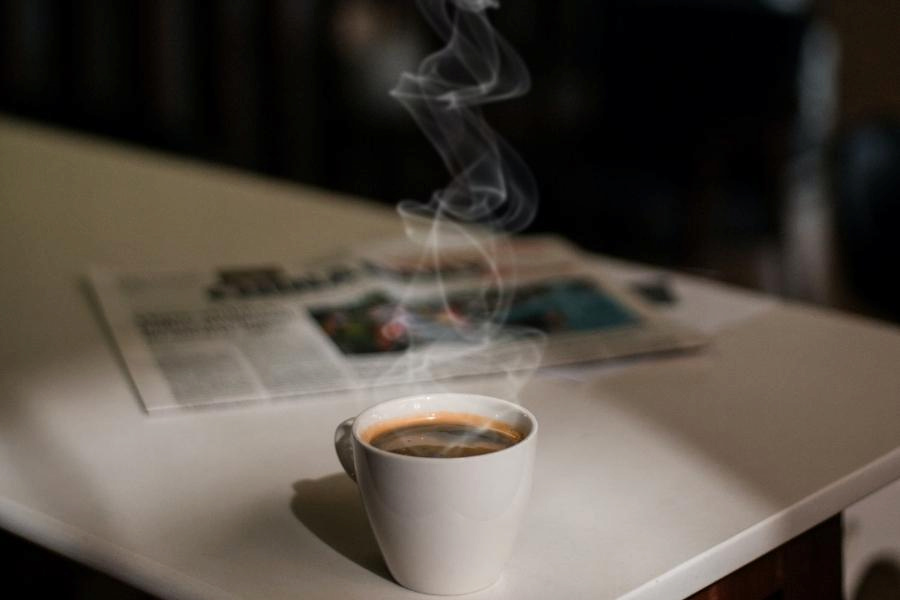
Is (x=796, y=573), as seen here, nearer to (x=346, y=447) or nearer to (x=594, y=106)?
(x=346, y=447)

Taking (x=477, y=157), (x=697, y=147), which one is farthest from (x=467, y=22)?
(x=697, y=147)

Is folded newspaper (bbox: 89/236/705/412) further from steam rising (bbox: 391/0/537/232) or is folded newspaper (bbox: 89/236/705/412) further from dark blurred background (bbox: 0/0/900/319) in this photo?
dark blurred background (bbox: 0/0/900/319)

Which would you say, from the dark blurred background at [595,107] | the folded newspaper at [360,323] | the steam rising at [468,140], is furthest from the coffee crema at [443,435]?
the dark blurred background at [595,107]

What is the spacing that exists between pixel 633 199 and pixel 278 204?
1.00 metres

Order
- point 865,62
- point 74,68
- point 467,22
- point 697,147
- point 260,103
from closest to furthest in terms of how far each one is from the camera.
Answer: point 467,22 < point 697,147 < point 74,68 < point 260,103 < point 865,62

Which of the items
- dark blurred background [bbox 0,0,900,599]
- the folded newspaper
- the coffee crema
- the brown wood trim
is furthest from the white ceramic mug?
dark blurred background [bbox 0,0,900,599]

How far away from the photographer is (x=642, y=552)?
0.57 m

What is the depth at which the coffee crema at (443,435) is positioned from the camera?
532 mm

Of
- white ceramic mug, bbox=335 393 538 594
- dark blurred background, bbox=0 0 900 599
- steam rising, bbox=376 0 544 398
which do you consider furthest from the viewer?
dark blurred background, bbox=0 0 900 599

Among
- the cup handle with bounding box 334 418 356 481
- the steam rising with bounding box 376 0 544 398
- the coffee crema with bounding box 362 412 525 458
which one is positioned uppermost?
the steam rising with bounding box 376 0 544 398

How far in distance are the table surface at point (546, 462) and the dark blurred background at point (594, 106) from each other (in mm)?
717

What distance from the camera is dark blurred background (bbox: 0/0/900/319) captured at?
7.09ft

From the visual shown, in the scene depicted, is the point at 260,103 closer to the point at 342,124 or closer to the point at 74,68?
the point at 342,124

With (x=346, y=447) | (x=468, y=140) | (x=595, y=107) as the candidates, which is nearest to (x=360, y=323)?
(x=468, y=140)
